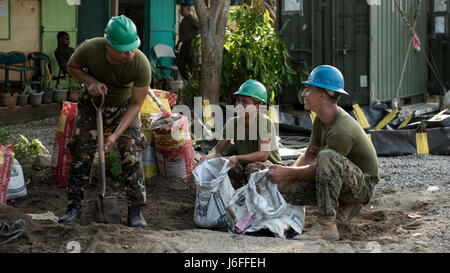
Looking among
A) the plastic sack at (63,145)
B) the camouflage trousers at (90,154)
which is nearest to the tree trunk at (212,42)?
the plastic sack at (63,145)

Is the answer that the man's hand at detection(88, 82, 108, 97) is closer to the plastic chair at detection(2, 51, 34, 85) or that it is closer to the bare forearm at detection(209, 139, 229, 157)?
the bare forearm at detection(209, 139, 229, 157)

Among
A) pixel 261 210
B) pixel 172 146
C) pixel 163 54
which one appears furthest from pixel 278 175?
pixel 163 54

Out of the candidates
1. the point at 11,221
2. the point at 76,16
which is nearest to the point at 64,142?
the point at 11,221

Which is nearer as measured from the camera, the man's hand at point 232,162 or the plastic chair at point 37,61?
the man's hand at point 232,162

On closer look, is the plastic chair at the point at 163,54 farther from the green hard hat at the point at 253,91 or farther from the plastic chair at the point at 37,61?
the green hard hat at the point at 253,91

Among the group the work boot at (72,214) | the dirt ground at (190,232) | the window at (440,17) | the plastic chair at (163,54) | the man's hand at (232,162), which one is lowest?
the dirt ground at (190,232)

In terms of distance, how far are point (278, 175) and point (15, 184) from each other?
2.49 meters

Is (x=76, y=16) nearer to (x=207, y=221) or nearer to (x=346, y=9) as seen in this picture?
(x=346, y=9)

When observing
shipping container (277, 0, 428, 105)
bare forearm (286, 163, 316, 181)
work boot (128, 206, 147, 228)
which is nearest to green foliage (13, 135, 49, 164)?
work boot (128, 206, 147, 228)

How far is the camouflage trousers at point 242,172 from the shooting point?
5.66m

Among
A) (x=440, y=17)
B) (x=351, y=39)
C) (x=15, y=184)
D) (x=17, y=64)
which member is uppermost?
(x=440, y=17)

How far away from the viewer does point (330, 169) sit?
4.78 m

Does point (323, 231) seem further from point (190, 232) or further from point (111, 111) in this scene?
point (111, 111)

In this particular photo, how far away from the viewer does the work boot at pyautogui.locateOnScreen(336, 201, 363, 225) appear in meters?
5.30
